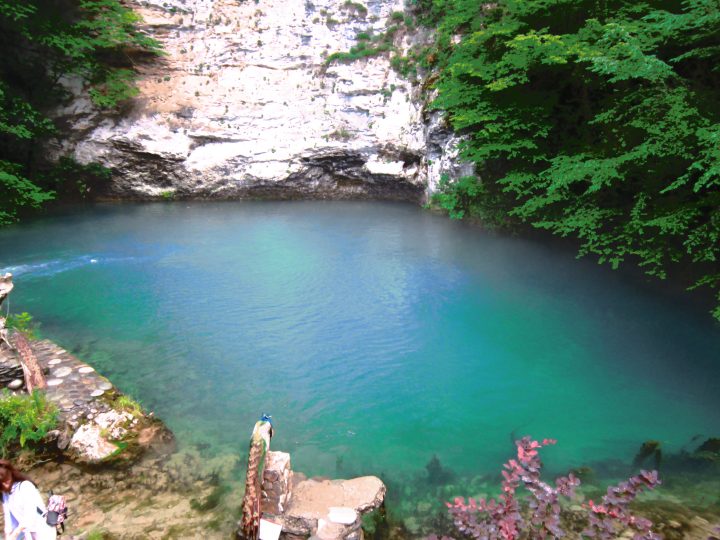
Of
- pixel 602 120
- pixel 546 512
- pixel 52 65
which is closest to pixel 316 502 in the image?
pixel 546 512

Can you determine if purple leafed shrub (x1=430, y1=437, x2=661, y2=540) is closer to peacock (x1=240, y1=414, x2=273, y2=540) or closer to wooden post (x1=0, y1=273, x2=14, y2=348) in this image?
peacock (x1=240, y1=414, x2=273, y2=540)

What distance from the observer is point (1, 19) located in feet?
51.4

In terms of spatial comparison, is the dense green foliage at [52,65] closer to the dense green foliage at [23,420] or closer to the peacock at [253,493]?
the dense green foliage at [23,420]

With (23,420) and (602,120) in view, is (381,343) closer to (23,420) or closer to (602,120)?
(23,420)

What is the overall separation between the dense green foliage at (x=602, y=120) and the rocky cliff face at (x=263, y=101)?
17.7 ft

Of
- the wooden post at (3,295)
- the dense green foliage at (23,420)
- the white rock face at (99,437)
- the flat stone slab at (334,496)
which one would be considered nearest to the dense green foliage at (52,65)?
the wooden post at (3,295)

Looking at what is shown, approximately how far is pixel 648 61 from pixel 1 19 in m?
20.3

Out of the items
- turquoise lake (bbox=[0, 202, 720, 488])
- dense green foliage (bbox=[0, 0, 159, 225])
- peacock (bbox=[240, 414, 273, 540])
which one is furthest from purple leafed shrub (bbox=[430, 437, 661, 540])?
dense green foliage (bbox=[0, 0, 159, 225])

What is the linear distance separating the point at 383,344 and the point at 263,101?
50.6 feet

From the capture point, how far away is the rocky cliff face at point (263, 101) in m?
19.2

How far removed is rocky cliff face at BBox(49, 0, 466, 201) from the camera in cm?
Answer: 1916

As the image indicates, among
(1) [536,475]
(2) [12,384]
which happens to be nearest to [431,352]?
(1) [536,475]

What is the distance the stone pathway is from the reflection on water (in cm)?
58

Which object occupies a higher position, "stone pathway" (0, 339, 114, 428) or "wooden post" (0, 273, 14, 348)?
"wooden post" (0, 273, 14, 348)
